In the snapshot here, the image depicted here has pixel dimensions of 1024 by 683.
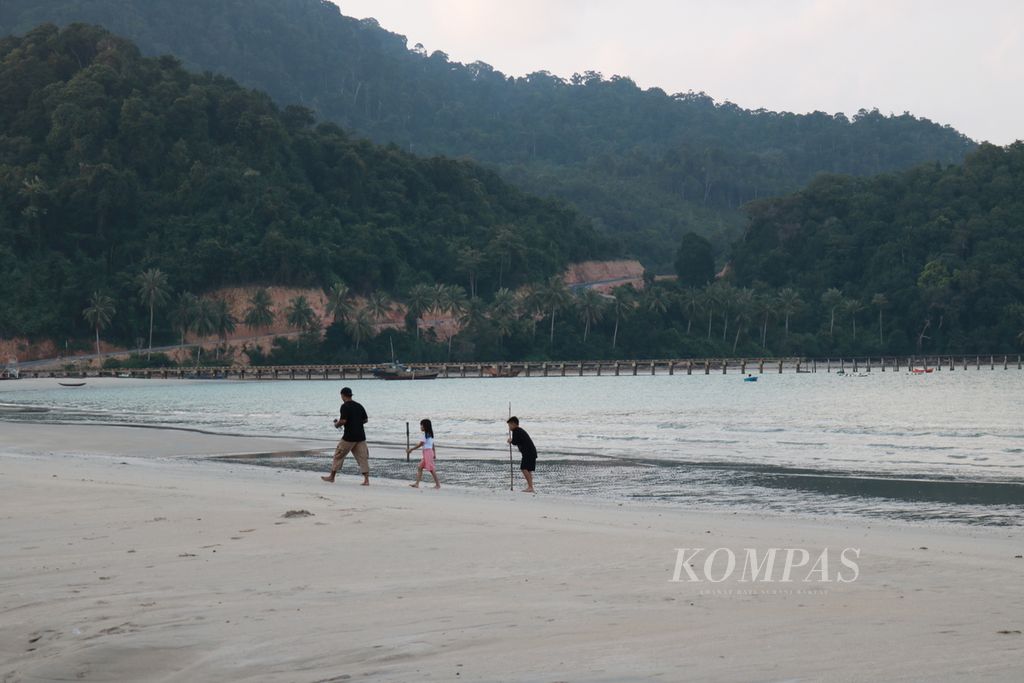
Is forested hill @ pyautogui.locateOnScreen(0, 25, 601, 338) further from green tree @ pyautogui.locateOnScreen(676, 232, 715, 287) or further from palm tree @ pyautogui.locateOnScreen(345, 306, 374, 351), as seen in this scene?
green tree @ pyautogui.locateOnScreen(676, 232, 715, 287)

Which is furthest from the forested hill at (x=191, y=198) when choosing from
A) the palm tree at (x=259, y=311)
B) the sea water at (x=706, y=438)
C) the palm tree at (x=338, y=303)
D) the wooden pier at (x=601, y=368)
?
the sea water at (x=706, y=438)

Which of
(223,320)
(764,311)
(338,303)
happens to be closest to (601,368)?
(338,303)

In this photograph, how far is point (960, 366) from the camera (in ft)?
471

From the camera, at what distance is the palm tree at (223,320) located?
121938mm

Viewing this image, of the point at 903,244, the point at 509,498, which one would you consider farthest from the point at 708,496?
the point at 903,244

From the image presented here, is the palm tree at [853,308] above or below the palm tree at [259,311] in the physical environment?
above

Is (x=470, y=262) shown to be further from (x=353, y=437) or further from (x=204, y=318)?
(x=353, y=437)

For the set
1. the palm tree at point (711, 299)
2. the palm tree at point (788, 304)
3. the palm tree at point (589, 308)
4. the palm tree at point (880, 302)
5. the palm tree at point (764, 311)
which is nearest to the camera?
the palm tree at point (589, 308)

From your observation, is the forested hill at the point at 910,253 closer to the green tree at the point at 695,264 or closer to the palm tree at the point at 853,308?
the palm tree at the point at 853,308

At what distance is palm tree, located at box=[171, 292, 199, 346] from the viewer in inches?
4749

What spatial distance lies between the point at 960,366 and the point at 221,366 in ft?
307

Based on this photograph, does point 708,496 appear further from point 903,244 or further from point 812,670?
point 903,244

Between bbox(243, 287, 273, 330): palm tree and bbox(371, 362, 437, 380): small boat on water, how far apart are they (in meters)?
15.4

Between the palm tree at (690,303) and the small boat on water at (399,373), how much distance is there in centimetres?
4311
